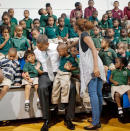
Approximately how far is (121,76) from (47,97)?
1.02 metres

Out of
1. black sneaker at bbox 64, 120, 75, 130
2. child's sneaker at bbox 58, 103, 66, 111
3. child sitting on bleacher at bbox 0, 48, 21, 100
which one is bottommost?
black sneaker at bbox 64, 120, 75, 130

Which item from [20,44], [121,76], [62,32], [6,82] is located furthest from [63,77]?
[62,32]

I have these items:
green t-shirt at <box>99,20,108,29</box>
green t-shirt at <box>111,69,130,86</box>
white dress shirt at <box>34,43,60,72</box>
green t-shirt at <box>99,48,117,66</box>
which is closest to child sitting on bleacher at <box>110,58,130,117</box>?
green t-shirt at <box>111,69,130,86</box>

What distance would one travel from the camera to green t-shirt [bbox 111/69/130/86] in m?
2.78

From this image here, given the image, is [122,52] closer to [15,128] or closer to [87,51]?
[87,51]

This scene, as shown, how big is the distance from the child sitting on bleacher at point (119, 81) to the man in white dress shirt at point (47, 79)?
0.54 m

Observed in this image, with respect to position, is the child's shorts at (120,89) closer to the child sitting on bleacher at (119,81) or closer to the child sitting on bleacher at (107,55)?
the child sitting on bleacher at (119,81)

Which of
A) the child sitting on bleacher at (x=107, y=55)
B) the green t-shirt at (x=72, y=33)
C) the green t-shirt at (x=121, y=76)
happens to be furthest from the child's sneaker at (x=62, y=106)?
the green t-shirt at (x=72, y=33)

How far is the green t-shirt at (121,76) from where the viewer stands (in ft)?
9.12

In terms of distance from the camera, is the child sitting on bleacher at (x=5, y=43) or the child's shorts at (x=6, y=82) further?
the child sitting on bleacher at (x=5, y=43)

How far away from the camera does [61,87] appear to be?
255cm

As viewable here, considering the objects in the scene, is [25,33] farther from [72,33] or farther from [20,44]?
[72,33]

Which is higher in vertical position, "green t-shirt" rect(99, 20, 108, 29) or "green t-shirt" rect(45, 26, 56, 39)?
"green t-shirt" rect(99, 20, 108, 29)

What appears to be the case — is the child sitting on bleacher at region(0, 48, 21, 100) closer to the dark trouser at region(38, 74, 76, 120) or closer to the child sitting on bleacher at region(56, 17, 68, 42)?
the dark trouser at region(38, 74, 76, 120)
